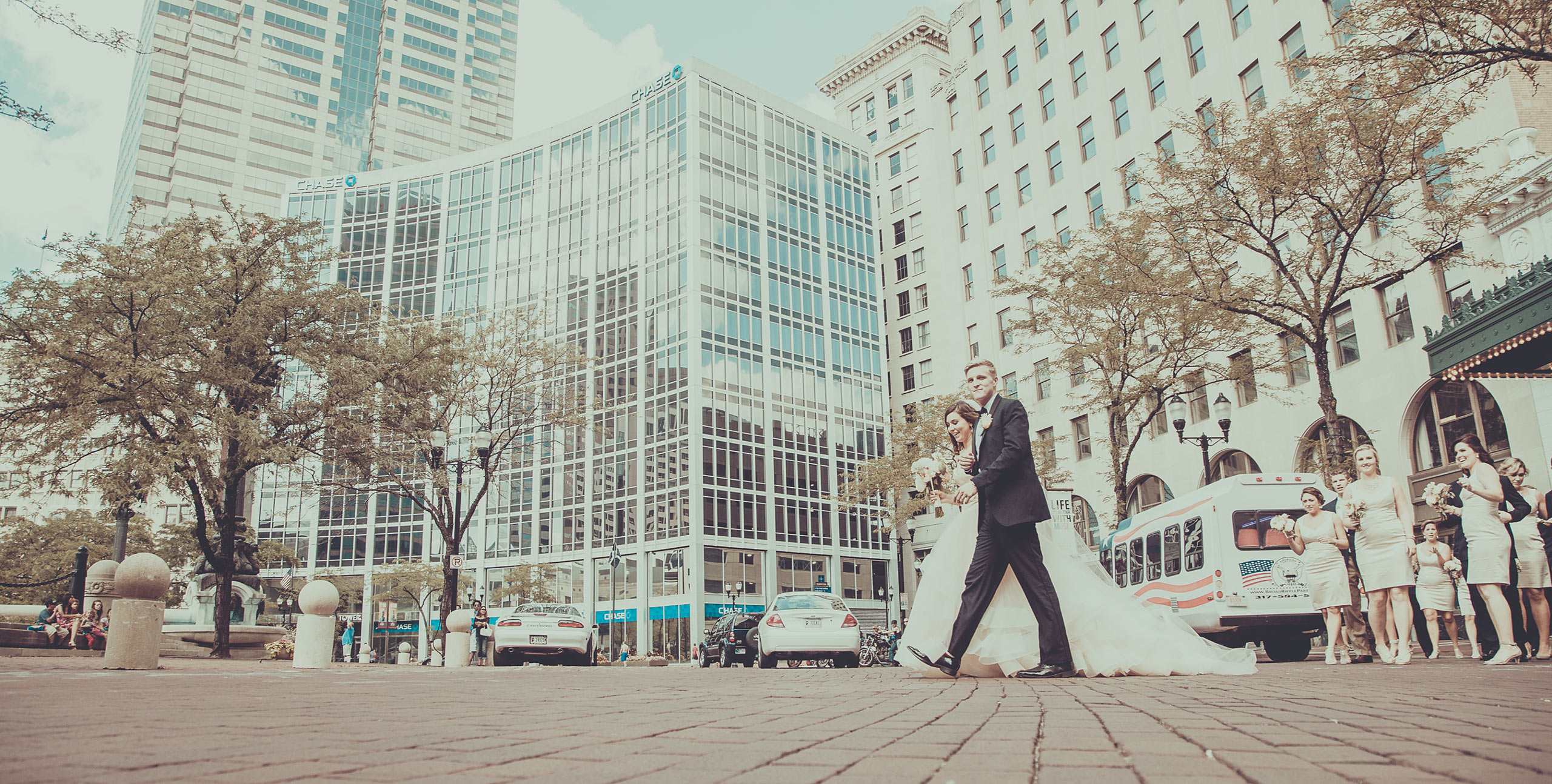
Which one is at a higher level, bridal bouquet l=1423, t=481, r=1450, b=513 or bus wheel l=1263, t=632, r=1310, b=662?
bridal bouquet l=1423, t=481, r=1450, b=513

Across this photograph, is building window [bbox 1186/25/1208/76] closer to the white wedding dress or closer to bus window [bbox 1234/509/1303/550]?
bus window [bbox 1234/509/1303/550]

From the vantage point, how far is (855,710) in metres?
4.75

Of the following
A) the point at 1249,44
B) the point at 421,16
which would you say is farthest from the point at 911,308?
→ the point at 421,16

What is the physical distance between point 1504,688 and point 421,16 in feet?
447

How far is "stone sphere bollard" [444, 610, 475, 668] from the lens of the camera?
22703 millimetres

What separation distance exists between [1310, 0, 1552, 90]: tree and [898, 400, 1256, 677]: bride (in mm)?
7488

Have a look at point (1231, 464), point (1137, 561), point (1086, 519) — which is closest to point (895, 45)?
point (1086, 519)

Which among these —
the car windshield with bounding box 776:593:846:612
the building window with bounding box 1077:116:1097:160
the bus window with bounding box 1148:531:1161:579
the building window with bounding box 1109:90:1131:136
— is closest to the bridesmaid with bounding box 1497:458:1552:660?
the bus window with bounding box 1148:531:1161:579

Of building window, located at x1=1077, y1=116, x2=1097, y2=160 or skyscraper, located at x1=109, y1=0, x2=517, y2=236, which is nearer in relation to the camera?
building window, located at x1=1077, y1=116, x2=1097, y2=160

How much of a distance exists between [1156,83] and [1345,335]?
14.0 metres

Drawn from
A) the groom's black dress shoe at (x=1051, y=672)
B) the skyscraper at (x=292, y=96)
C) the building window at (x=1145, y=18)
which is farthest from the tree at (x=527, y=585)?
the skyscraper at (x=292, y=96)

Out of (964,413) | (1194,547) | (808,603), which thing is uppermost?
(964,413)

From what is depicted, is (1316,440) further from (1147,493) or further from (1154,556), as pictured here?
(1154,556)

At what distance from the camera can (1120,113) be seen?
39125 mm
